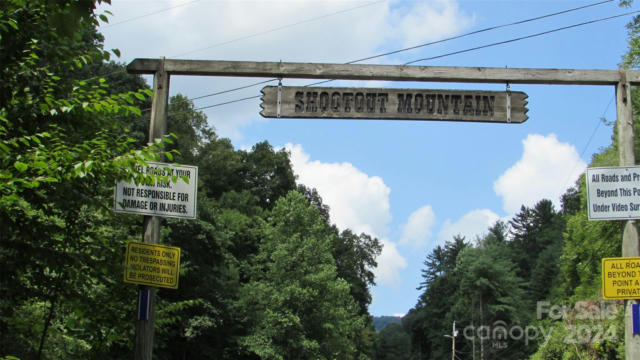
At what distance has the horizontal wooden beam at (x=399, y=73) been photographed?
33.1ft

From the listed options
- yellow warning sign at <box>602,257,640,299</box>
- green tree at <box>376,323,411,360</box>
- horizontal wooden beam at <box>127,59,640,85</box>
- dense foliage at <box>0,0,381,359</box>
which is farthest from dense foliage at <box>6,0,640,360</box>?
green tree at <box>376,323,411,360</box>

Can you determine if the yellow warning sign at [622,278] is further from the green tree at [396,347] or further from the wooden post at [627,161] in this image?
the green tree at [396,347]

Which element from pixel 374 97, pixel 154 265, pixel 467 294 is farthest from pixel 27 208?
pixel 467 294

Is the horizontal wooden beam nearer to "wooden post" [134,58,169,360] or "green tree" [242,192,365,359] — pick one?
"wooden post" [134,58,169,360]

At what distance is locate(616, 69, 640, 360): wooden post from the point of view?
379 inches

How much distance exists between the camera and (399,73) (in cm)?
1012

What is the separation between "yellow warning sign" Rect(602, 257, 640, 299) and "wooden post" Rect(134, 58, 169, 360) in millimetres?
6329

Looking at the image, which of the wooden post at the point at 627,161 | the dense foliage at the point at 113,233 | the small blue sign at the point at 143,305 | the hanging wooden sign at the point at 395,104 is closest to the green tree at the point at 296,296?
the dense foliage at the point at 113,233

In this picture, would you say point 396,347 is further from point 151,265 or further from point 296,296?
point 151,265

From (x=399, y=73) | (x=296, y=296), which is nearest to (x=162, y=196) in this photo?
(x=399, y=73)

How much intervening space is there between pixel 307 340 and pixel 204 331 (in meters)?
6.66

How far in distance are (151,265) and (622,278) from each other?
6538mm

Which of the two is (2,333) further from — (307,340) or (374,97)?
(307,340)

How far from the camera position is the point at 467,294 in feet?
273
